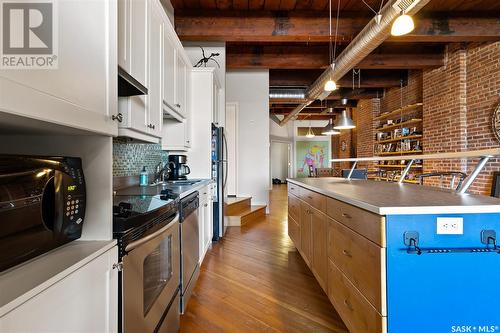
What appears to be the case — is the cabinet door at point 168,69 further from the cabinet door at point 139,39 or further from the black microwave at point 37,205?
the black microwave at point 37,205

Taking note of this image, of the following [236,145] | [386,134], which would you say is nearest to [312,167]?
[386,134]

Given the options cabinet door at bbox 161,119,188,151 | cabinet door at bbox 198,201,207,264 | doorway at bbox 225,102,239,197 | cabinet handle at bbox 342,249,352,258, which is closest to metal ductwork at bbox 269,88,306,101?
doorway at bbox 225,102,239,197

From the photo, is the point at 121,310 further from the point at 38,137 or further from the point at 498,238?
the point at 498,238

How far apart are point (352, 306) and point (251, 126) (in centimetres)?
439

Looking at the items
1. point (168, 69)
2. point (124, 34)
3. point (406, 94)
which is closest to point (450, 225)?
point (124, 34)

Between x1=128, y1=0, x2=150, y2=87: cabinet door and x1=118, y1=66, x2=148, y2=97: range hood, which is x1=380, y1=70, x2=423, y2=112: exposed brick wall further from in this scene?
x1=118, y1=66, x2=148, y2=97: range hood

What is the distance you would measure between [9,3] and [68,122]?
1.03 ft

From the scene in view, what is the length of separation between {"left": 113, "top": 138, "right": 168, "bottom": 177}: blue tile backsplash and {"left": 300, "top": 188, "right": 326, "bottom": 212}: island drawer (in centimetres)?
160

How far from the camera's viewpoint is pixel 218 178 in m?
3.65

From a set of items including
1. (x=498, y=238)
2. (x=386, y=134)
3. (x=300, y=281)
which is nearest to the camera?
(x=498, y=238)

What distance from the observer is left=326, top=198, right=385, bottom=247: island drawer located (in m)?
1.19

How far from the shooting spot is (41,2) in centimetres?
75

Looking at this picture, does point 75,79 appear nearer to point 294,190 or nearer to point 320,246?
point 320,246

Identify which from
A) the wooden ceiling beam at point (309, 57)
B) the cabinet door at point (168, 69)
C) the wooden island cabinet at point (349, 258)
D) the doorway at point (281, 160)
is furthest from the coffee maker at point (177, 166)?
the doorway at point (281, 160)
